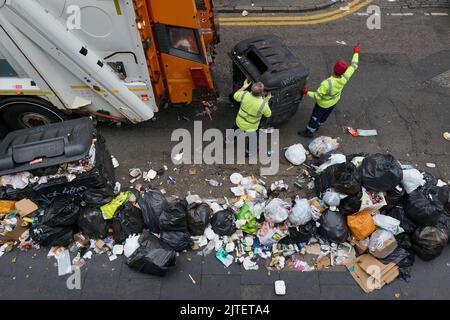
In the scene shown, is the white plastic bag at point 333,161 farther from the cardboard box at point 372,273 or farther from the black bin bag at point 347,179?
the cardboard box at point 372,273

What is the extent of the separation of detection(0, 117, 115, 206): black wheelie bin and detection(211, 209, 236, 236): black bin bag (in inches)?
56.2

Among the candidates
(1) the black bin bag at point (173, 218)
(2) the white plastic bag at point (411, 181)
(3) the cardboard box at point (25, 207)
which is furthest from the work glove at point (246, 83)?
(3) the cardboard box at point (25, 207)

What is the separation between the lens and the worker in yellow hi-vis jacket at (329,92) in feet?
Answer: 16.7

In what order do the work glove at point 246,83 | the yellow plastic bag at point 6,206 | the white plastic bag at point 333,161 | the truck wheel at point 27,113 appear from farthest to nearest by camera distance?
the truck wheel at point 27,113, the work glove at point 246,83, the white plastic bag at point 333,161, the yellow plastic bag at point 6,206

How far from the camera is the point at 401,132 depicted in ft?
20.0

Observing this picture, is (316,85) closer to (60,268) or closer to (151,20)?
(151,20)

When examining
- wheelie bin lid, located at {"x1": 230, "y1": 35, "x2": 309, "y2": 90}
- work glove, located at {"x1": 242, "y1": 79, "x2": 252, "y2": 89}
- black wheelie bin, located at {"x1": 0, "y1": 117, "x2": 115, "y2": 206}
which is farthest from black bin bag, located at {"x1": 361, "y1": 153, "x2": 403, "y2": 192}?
black wheelie bin, located at {"x1": 0, "y1": 117, "x2": 115, "y2": 206}

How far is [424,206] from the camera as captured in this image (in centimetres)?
456

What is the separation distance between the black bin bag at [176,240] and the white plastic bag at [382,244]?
7.28 ft

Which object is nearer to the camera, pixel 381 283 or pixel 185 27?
pixel 381 283

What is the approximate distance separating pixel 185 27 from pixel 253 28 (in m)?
3.45

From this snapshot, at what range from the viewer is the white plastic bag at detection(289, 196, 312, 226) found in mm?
4562
